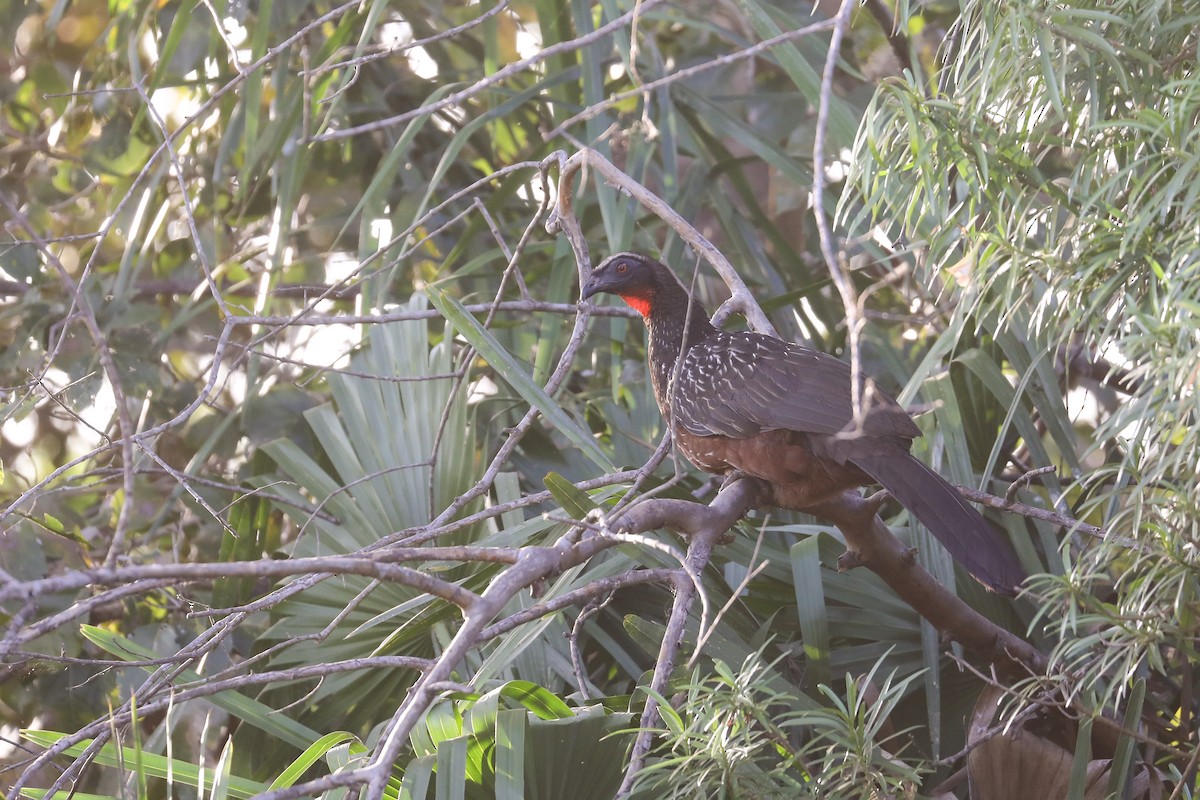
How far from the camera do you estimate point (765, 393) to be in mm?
2727

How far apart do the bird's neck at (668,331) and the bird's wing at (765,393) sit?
0.19 m

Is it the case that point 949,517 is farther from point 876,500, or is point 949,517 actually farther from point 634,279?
point 634,279

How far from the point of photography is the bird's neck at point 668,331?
125 inches

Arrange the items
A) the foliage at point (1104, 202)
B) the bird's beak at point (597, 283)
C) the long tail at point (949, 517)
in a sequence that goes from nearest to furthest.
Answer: the foliage at point (1104, 202) < the long tail at point (949, 517) < the bird's beak at point (597, 283)

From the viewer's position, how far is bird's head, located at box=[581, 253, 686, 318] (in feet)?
10.2

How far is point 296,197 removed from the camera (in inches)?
Answer: 149

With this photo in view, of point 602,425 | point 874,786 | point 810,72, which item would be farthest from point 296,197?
point 874,786

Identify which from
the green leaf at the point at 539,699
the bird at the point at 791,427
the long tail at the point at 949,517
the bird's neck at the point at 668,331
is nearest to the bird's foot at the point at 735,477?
the bird at the point at 791,427

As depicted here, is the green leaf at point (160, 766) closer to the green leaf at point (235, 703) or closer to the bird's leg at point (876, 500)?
the green leaf at point (235, 703)

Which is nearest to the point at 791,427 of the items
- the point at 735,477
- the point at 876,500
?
the point at 735,477

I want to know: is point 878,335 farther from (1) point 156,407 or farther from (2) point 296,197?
(1) point 156,407

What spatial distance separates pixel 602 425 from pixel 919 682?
1.46 metres

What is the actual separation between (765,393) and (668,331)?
0.56 m

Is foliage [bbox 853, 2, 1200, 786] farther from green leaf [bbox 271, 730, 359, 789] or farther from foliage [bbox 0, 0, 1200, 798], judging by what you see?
green leaf [bbox 271, 730, 359, 789]
